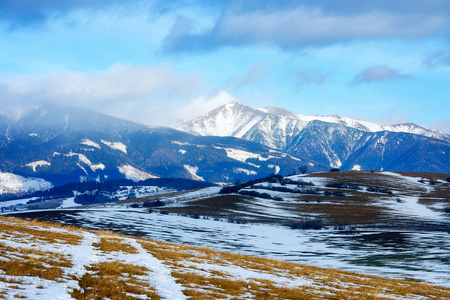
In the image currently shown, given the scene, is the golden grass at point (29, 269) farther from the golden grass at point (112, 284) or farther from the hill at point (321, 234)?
the hill at point (321, 234)

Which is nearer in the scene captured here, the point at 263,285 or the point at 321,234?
the point at 263,285

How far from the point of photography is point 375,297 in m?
29.9

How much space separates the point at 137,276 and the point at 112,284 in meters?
3.92

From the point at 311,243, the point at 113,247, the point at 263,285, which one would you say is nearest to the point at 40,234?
the point at 113,247

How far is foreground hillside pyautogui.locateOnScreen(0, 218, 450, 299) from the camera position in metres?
21.7

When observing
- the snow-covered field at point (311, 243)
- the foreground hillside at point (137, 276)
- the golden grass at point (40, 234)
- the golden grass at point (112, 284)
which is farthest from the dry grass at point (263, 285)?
the snow-covered field at point (311, 243)

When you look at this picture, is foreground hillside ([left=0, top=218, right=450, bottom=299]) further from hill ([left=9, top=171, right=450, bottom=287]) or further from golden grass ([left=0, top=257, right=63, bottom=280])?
hill ([left=9, top=171, right=450, bottom=287])

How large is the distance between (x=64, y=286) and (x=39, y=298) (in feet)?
9.37

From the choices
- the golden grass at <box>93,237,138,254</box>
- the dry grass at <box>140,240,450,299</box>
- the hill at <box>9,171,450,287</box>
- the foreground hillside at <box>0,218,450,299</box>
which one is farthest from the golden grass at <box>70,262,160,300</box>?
the hill at <box>9,171,450,287</box>

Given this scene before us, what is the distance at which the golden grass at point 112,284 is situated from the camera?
827 inches

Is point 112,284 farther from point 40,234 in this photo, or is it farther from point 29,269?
point 40,234

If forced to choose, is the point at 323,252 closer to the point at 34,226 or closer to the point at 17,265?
the point at 34,226

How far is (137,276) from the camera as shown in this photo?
2706 centimetres

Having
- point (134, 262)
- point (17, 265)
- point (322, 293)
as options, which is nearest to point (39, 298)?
point (17, 265)
